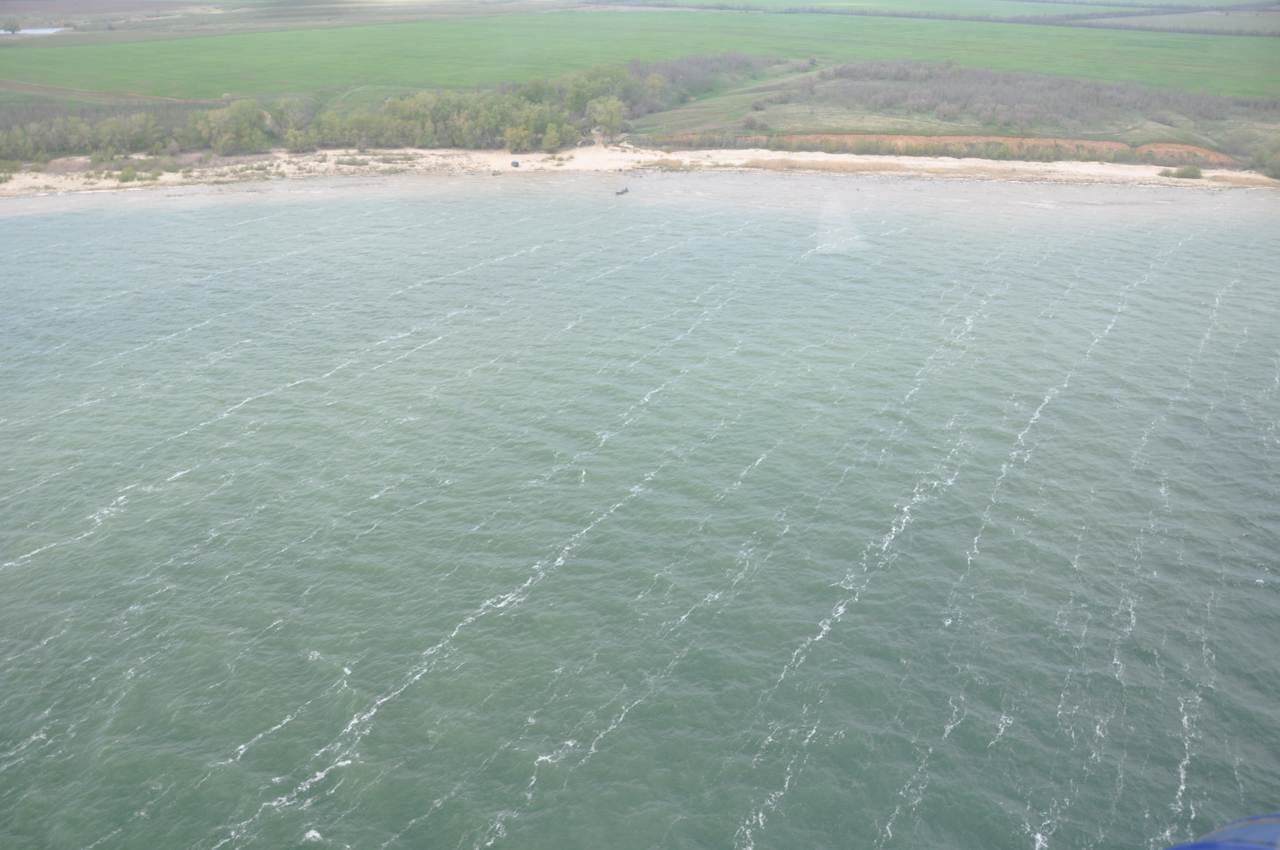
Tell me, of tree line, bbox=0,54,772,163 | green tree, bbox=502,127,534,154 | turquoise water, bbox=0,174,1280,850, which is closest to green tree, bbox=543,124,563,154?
tree line, bbox=0,54,772,163

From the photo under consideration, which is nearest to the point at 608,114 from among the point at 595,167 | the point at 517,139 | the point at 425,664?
the point at 517,139

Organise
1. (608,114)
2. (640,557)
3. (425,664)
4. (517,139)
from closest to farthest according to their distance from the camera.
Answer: (425,664) → (640,557) → (517,139) → (608,114)

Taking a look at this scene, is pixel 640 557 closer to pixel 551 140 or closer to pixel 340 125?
pixel 551 140

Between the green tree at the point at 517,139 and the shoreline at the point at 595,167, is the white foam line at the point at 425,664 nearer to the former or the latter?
the shoreline at the point at 595,167

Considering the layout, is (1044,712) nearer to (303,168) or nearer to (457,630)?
(457,630)

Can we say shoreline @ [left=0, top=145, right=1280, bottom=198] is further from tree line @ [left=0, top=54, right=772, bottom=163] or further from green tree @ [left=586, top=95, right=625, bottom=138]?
green tree @ [left=586, top=95, right=625, bottom=138]

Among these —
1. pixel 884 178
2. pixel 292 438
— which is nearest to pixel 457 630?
pixel 292 438

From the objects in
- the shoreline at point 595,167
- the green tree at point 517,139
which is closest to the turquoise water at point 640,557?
the shoreline at point 595,167
